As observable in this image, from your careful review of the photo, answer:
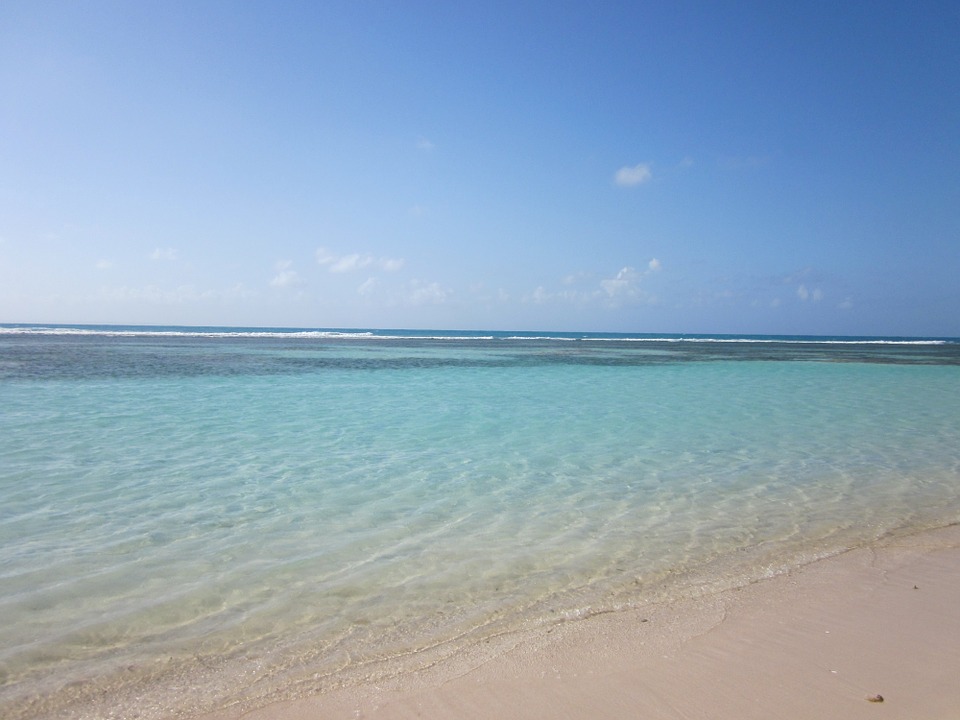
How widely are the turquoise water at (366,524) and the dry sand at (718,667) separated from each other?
235mm

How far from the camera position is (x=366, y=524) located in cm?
531

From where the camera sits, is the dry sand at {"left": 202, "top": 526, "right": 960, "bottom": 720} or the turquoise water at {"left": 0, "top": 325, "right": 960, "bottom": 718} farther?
the turquoise water at {"left": 0, "top": 325, "right": 960, "bottom": 718}

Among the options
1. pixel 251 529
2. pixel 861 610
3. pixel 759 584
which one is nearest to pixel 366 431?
pixel 251 529

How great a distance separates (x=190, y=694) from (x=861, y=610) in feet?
12.8

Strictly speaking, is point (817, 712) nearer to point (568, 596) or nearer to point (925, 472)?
point (568, 596)

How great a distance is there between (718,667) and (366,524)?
3.14 m

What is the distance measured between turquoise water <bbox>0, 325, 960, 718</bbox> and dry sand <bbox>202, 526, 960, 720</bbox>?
235 mm

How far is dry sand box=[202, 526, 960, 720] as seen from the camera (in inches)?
108

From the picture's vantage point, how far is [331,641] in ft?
11.2

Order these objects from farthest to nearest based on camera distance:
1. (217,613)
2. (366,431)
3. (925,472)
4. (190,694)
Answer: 1. (366,431)
2. (925,472)
3. (217,613)
4. (190,694)

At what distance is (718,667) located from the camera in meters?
3.11

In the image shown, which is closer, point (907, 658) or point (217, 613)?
point (907, 658)

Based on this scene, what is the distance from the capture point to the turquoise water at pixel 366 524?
10.8 feet

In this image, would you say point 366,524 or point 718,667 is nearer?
point 718,667
